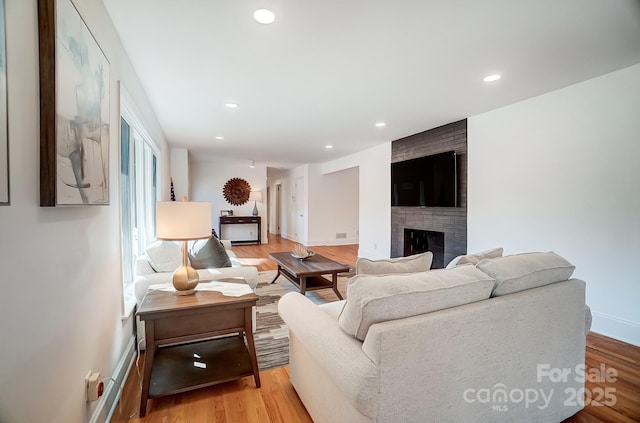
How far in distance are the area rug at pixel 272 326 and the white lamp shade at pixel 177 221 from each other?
44.5 inches

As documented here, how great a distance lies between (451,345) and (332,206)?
23.9ft

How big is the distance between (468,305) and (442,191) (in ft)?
11.0

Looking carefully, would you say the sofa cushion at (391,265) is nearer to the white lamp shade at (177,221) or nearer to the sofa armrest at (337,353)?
the sofa armrest at (337,353)

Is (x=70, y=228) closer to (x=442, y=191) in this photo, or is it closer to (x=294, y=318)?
(x=294, y=318)

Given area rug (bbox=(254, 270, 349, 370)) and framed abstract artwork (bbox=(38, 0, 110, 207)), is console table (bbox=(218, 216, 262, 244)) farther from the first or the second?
framed abstract artwork (bbox=(38, 0, 110, 207))

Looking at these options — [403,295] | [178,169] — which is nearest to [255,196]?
[178,169]

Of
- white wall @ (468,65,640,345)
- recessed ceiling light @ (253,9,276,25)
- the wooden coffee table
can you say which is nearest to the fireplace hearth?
white wall @ (468,65,640,345)

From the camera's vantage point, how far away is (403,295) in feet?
3.83

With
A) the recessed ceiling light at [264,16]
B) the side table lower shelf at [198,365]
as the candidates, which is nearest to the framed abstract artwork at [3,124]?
the recessed ceiling light at [264,16]

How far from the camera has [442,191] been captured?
4.33m

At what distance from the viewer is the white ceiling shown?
5.72ft

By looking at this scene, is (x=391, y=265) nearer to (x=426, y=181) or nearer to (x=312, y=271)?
(x=312, y=271)

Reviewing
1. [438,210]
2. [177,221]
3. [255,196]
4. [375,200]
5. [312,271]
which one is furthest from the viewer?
[255,196]

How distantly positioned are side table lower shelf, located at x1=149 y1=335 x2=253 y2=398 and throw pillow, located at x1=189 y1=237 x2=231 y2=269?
695 mm
